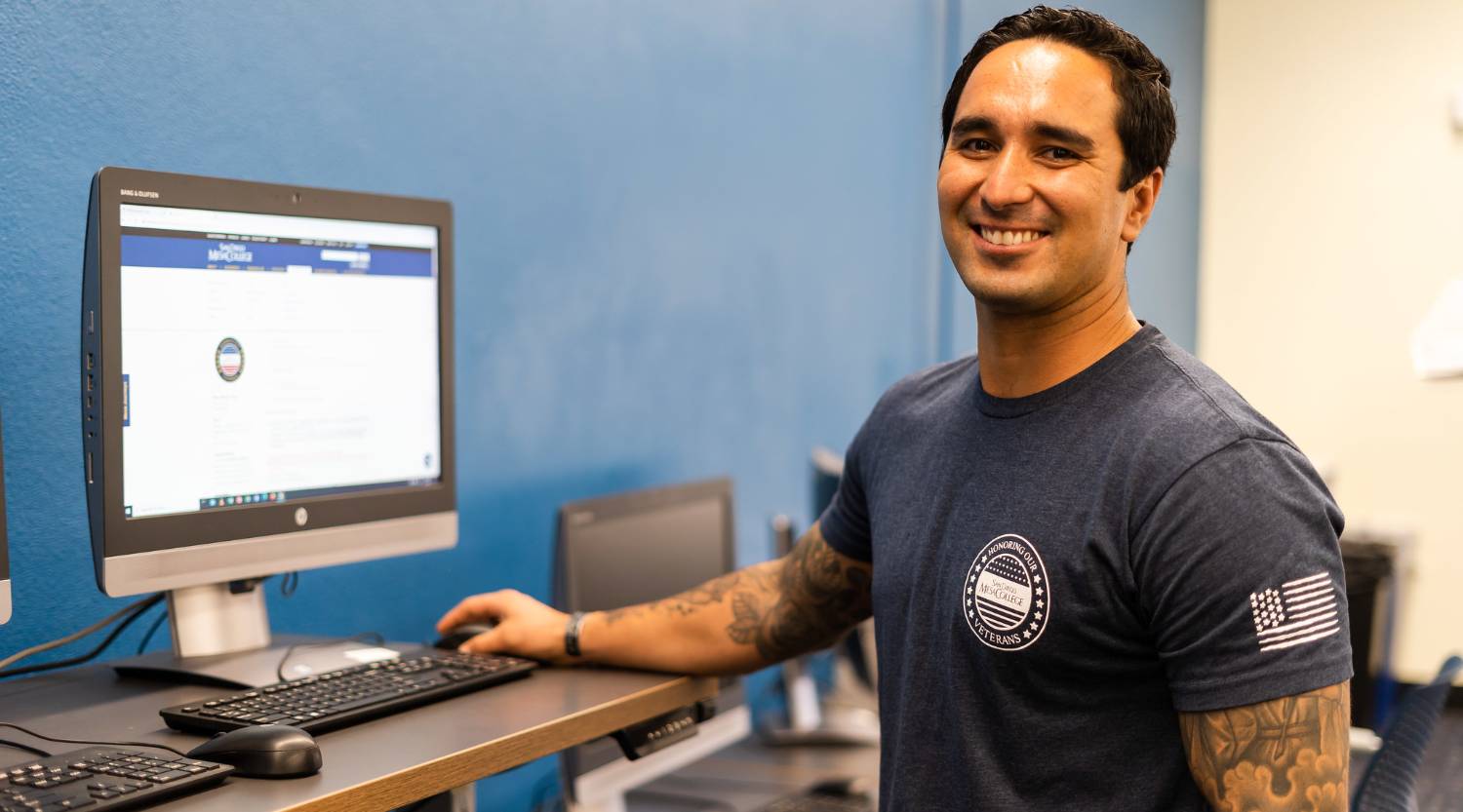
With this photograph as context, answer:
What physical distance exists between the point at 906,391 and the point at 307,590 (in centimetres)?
84

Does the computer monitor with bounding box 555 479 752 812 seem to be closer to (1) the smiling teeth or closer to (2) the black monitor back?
(2) the black monitor back

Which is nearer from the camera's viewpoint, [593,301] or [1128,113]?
[1128,113]

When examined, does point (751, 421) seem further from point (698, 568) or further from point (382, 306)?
point (382, 306)

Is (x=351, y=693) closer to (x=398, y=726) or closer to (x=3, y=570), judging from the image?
(x=398, y=726)

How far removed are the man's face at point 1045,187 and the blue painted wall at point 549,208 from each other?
0.92 metres

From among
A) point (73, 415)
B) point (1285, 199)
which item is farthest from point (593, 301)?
point (1285, 199)

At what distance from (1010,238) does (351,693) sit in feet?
2.56

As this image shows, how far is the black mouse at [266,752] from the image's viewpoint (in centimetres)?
109

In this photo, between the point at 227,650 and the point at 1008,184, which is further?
the point at 227,650

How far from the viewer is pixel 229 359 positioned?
4.63ft

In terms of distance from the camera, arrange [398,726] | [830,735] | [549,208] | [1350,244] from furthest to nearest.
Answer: [1350,244] → [830,735] → [549,208] → [398,726]

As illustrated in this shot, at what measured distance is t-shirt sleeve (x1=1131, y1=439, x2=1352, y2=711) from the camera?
1.14 metres

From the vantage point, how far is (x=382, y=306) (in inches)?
61.9

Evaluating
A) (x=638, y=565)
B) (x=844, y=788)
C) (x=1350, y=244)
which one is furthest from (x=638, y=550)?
(x=1350, y=244)
